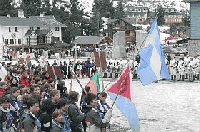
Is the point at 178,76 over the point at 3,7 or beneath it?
beneath

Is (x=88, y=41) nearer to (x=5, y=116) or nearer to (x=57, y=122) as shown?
(x=5, y=116)

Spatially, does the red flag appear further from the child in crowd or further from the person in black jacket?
the person in black jacket

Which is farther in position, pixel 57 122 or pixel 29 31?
pixel 29 31

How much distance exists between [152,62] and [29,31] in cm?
7116

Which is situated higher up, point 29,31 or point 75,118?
point 29,31

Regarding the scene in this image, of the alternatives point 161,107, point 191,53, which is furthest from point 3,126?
point 191,53

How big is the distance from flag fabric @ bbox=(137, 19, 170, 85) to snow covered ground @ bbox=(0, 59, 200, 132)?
1.87 meters

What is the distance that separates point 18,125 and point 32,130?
Result: 1363mm

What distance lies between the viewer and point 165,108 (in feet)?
59.3

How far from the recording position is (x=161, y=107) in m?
18.4

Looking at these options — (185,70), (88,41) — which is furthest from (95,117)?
(88,41)

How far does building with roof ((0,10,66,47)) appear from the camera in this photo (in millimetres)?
80750

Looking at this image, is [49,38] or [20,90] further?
[49,38]

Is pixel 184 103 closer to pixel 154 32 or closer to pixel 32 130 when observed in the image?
pixel 154 32
